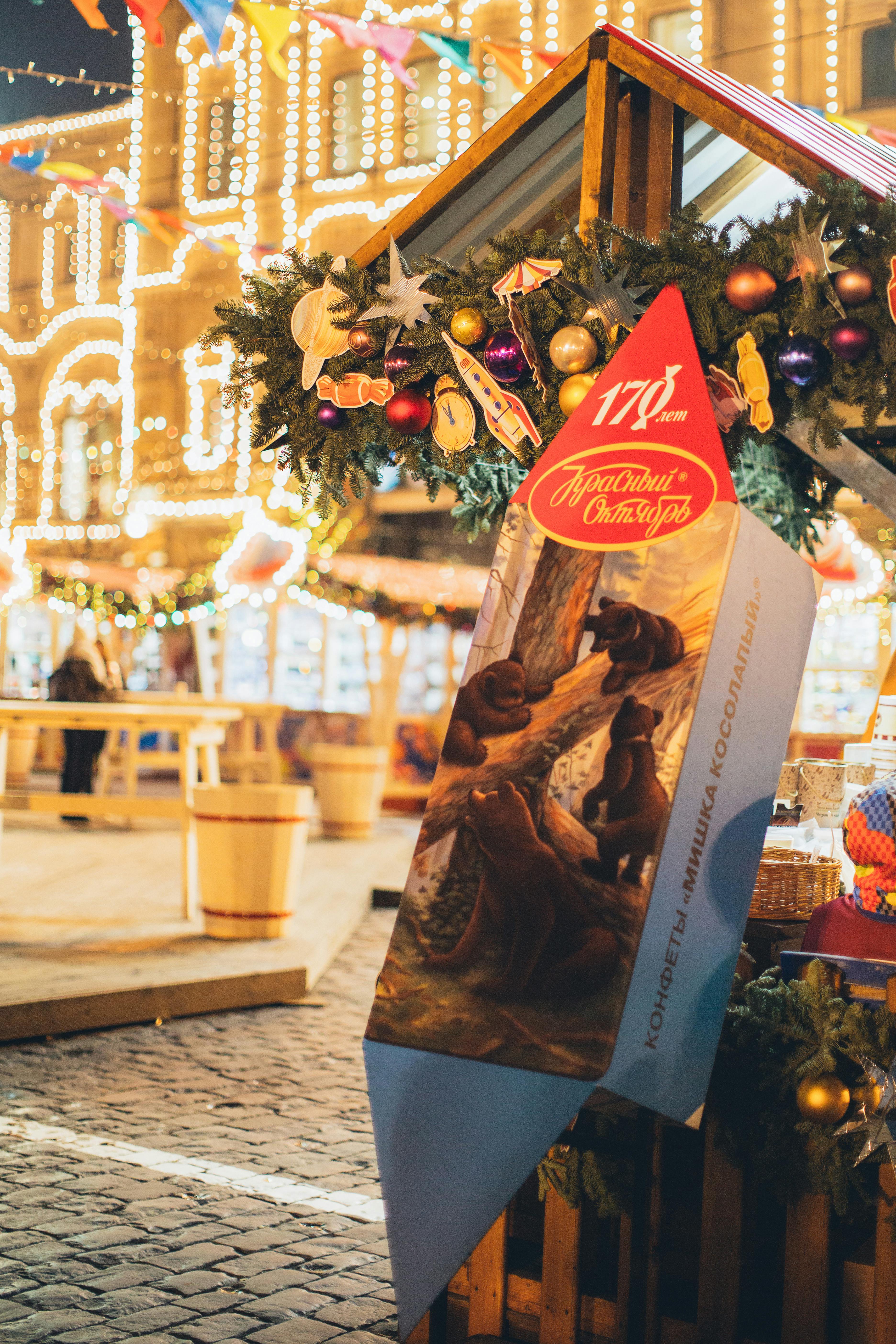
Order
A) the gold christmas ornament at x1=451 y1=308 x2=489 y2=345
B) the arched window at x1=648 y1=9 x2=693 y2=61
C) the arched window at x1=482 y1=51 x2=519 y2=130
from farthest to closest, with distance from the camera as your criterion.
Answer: the arched window at x1=482 y1=51 x2=519 y2=130 < the arched window at x1=648 y1=9 x2=693 y2=61 < the gold christmas ornament at x1=451 y1=308 x2=489 y2=345

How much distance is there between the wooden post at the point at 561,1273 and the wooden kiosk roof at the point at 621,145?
2.17 metres

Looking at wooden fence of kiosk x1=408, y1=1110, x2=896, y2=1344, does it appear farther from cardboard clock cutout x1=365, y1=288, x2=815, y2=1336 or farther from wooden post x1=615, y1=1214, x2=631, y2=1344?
cardboard clock cutout x1=365, y1=288, x2=815, y2=1336

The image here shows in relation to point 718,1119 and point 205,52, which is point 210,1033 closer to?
point 718,1119

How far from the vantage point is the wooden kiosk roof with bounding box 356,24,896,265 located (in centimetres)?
257

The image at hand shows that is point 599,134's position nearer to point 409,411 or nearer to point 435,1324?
point 409,411

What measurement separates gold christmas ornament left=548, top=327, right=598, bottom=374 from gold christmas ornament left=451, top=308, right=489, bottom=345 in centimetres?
20

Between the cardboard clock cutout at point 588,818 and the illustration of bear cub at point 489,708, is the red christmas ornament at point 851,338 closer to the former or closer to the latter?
the cardboard clock cutout at point 588,818

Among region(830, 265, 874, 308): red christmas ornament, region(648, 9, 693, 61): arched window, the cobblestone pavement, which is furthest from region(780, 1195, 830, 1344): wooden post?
region(648, 9, 693, 61): arched window

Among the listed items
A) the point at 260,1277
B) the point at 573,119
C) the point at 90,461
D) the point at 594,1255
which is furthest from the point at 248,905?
the point at 90,461

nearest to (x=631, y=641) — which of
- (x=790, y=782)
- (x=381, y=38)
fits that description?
(x=790, y=782)

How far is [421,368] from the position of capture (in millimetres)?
2857

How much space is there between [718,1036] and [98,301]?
16428 millimetres

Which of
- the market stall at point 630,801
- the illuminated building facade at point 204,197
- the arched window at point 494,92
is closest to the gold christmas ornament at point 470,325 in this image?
the market stall at point 630,801

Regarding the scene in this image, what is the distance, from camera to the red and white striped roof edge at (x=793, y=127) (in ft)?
8.05
